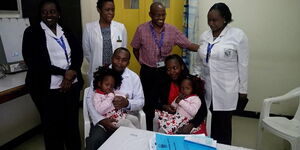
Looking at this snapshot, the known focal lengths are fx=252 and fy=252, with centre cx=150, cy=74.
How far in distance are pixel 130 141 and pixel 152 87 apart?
3.04 feet

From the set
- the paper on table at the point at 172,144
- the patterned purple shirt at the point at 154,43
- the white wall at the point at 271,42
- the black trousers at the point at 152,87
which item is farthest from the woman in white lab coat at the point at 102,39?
A: the white wall at the point at 271,42

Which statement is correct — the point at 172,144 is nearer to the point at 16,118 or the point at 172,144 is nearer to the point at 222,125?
the point at 222,125

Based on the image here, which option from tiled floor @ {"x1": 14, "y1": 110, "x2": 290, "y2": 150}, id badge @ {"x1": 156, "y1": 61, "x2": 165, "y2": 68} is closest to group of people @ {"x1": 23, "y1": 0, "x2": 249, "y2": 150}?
id badge @ {"x1": 156, "y1": 61, "x2": 165, "y2": 68}

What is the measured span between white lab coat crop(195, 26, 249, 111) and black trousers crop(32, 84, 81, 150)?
1093 millimetres

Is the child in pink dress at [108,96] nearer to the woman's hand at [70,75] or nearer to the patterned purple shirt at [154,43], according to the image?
the woman's hand at [70,75]

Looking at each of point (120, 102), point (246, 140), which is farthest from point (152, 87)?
point (246, 140)

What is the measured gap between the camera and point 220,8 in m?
1.90

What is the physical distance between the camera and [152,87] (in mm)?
2250

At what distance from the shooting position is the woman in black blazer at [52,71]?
1854 millimetres

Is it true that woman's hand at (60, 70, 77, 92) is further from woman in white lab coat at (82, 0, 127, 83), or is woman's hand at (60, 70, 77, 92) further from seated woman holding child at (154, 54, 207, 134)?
seated woman holding child at (154, 54, 207, 134)

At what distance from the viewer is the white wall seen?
3.04 metres

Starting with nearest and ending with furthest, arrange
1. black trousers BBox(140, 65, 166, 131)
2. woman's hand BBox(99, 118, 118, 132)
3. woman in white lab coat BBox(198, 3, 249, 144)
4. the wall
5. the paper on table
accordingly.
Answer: the paper on table, woman's hand BBox(99, 118, 118, 132), woman in white lab coat BBox(198, 3, 249, 144), black trousers BBox(140, 65, 166, 131), the wall

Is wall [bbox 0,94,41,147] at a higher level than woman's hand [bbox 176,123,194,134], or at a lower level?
lower

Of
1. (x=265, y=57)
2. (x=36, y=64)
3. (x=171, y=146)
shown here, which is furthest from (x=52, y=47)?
(x=265, y=57)
